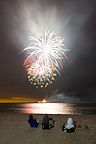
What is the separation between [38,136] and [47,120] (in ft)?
6.73

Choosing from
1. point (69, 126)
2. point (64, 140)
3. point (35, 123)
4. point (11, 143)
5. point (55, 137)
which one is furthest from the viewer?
point (35, 123)

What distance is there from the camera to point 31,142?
841cm

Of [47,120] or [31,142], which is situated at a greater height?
[47,120]

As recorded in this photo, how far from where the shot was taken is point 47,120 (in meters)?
11.5

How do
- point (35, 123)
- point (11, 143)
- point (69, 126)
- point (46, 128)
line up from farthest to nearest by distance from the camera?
1. point (35, 123)
2. point (46, 128)
3. point (69, 126)
4. point (11, 143)

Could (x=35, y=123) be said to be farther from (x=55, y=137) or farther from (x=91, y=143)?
(x=91, y=143)

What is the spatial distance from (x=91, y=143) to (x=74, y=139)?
1095mm

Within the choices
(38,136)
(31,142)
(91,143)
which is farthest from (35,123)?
(91,143)

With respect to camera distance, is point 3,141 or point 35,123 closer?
point 3,141

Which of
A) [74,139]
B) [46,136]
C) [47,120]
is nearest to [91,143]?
[74,139]

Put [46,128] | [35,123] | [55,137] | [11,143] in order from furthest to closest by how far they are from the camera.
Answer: [35,123] < [46,128] < [55,137] < [11,143]

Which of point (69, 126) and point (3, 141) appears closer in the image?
point (3, 141)

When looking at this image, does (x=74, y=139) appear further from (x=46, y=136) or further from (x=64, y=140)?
(x=46, y=136)

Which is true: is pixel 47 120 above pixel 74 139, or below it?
above
